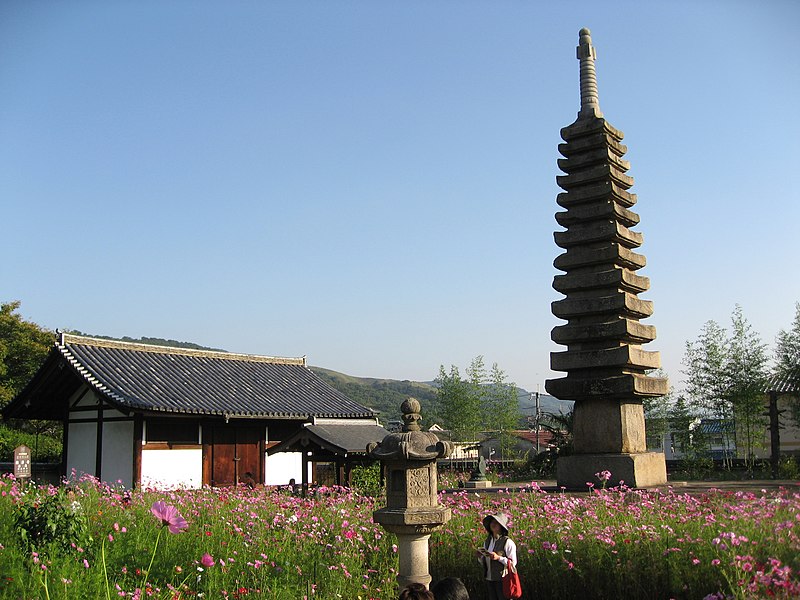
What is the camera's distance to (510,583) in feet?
23.9

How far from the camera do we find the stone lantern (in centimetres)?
807

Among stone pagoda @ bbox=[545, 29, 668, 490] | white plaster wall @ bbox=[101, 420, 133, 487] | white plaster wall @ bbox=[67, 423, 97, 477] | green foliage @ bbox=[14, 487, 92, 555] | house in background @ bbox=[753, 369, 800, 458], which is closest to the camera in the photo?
green foliage @ bbox=[14, 487, 92, 555]

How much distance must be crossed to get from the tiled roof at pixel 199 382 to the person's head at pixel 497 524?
1481cm

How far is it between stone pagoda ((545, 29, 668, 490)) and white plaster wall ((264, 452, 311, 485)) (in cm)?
1304

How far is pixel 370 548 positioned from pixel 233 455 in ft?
47.0

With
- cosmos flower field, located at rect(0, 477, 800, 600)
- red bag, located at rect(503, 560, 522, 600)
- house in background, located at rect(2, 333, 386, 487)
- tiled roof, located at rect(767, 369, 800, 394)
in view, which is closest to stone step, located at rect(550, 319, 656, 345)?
cosmos flower field, located at rect(0, 477, 800, 600)

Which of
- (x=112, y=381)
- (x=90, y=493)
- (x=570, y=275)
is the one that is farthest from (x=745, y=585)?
(x=112, y=381)

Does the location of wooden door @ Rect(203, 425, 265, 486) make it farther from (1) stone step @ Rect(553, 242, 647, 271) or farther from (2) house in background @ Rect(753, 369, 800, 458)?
(2) house in background @ Rect(753, 369, 800, 458)

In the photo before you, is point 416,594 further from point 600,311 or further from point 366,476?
point 366,476

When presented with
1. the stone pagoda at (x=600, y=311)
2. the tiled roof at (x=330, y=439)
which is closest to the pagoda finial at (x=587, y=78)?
the stone pagoda at (x=600, y=311)

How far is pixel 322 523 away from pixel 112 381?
13694 millimetres

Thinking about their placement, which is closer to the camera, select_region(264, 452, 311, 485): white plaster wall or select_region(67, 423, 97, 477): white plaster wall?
select_region(67, 423, 97, 477): white plaster wall

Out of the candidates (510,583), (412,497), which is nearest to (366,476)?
(412,497)

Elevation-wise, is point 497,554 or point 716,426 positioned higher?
point 716,426
